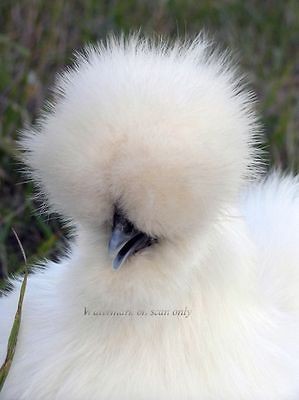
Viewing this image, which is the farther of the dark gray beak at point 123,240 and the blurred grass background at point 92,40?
the blurred grass background at point 92,40

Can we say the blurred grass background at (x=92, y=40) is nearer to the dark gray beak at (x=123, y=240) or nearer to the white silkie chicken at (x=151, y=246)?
the white silkie chicken at (x=151, y=246)

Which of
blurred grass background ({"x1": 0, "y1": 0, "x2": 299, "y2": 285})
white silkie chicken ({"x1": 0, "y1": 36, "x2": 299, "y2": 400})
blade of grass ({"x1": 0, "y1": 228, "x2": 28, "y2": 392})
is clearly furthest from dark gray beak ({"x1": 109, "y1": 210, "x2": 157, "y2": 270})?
blurred grass background ({"x1": 0, "y1": 0, "x2": 299, "y2": 285})

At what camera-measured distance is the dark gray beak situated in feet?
4.72

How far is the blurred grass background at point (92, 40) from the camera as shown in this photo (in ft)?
8.38

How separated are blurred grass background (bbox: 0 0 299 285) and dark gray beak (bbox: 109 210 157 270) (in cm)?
80

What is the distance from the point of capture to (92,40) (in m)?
3.29

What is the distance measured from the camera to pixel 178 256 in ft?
4.90

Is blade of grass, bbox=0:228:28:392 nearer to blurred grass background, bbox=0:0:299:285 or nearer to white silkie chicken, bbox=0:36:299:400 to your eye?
white silkie chicken, bbox=0:36:299:400

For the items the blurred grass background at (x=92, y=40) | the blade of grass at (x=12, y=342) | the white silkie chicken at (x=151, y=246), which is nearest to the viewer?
the white silkie chicken at (x=151, y=246)

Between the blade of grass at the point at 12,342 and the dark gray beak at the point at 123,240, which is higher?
the dark gray beak at the point at 123,240

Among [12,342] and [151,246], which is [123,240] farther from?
[12,342]

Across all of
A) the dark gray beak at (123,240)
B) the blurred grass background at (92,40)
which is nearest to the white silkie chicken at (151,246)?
the dark gray beak at (123,240)

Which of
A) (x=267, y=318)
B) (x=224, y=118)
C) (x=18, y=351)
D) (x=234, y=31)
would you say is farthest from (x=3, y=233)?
(x=234, y=31)

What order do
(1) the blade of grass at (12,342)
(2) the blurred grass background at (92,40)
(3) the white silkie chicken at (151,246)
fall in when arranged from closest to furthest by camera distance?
1. (3) the white silkie chicken at (151,246)
2. (1) the blade of grass at (12,342)
3. (2) the blurred grass background at (92,40)
